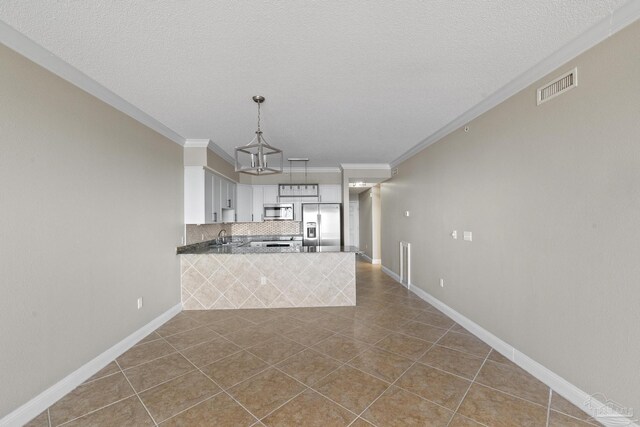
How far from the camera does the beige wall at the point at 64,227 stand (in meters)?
1.75

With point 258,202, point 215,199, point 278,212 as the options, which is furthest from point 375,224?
point 215,199

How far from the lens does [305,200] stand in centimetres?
644

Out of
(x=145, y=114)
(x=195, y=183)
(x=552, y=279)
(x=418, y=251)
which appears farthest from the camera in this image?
(x=418, y=251)

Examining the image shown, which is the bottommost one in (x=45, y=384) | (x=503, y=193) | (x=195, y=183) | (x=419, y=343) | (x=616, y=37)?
(x=419, y=343)

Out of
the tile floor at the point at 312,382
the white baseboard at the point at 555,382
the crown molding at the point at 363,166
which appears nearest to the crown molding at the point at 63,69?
the tile floor at the point at 312,382

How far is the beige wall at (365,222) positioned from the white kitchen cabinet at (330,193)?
188cm

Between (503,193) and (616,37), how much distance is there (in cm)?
132

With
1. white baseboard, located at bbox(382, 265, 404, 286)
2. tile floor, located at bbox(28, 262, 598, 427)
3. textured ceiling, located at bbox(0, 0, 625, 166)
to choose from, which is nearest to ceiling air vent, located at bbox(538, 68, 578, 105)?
textured ceiling, located at bbox(0, 0, 625, 166)

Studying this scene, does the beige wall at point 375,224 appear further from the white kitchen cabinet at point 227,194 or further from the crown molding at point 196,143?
the crown molding at point 196,143

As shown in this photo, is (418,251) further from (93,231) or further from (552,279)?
(93,231)

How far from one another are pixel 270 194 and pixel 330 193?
4.77 ft

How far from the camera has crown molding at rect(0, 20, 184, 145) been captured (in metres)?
1.73

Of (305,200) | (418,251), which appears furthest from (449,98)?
(305,200)

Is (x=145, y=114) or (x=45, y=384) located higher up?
(x=145, y=114)
